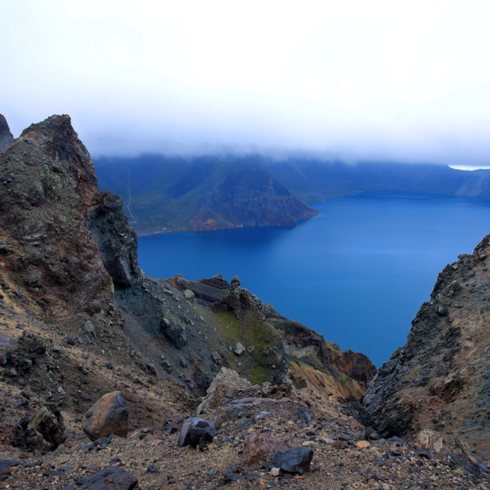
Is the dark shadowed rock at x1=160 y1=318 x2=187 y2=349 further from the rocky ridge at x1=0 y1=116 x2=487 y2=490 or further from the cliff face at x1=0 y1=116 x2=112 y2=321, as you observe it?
the cliff face at x1=0 y1=116 x2=112 y2=321

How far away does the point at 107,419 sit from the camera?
35.0 feet

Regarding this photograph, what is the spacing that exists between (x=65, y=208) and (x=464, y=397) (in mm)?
26112

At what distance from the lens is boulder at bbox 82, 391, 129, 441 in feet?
34.7

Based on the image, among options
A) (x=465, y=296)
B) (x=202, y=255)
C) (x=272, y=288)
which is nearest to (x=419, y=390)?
(x=465, y=296)

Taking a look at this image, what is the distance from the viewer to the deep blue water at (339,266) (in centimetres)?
8394

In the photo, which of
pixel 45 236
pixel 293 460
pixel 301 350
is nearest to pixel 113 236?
pixel 45 236

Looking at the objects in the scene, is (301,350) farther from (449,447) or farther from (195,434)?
(195,434)

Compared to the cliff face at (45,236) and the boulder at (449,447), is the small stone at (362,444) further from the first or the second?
the cliff face at (45,236)

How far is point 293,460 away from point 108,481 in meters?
3.48

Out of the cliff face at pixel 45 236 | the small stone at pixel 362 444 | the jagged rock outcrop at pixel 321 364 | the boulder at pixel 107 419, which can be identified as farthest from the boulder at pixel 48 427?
the jagged rock outcrop at pixel 321 364

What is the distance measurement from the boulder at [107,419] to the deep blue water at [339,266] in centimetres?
6863

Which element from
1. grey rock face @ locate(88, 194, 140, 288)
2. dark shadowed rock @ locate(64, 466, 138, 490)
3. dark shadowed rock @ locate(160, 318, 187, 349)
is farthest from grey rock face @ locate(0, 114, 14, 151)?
dark shadowed rock @ locate(64, 466, 138, 490)

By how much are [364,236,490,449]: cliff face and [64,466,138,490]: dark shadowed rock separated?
473 inches

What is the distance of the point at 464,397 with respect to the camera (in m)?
15.8
